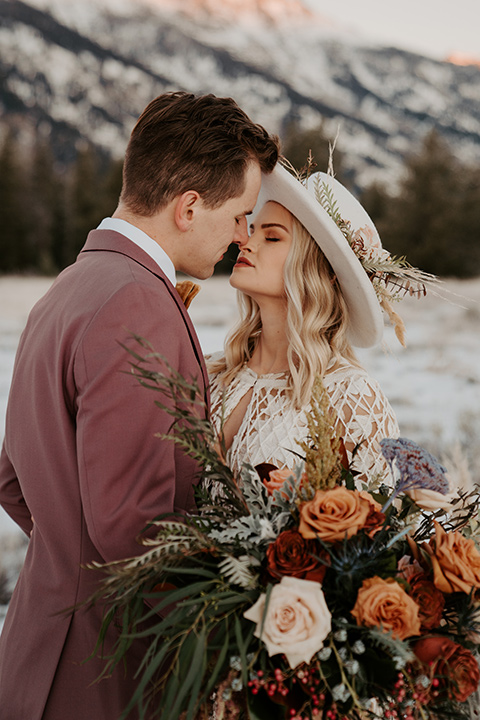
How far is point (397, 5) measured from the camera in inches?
1767

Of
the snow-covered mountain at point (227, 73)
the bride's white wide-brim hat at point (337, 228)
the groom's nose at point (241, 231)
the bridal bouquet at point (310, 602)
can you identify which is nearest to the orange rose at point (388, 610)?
the bridal bouquet at point (310, 602)

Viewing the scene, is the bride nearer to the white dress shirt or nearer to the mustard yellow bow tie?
the mustard yellow bow tie

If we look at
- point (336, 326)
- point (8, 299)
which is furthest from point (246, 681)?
point (8, 299)

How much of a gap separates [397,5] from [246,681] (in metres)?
52.0

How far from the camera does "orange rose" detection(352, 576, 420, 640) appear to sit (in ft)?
3.80

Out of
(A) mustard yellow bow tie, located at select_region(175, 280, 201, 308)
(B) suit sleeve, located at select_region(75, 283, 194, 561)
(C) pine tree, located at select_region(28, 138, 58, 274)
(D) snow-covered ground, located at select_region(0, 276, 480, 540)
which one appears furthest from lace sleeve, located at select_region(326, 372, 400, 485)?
(C) pine tree, located at select_region(28, 138, 58, 274)

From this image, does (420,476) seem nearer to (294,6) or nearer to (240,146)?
(240,146)

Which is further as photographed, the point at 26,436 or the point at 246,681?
the point at 26,436

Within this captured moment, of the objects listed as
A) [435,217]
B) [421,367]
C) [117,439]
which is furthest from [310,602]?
[435,217]

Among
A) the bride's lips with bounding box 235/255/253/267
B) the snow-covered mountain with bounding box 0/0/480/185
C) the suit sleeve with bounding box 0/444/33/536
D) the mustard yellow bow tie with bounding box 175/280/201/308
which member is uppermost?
the snow-covered mountain with bounding box 0/0/480/185

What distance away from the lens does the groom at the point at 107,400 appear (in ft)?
4.70

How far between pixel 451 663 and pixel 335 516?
0.36 meters

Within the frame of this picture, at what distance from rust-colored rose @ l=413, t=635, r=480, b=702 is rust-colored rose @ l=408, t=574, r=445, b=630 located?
1.4 inches

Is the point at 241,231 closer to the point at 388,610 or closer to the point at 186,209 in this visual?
the point at 186,209
